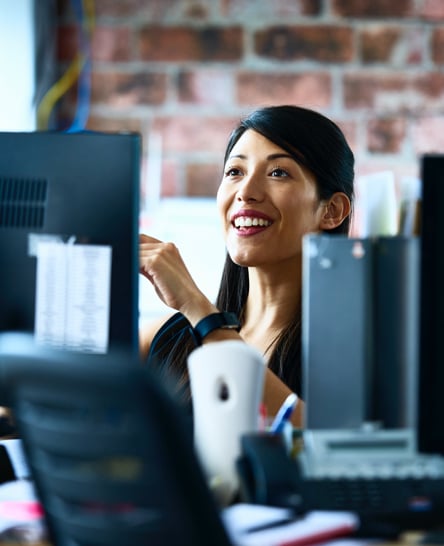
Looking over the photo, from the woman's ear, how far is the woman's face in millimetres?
50

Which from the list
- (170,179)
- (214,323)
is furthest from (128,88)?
(214,323)

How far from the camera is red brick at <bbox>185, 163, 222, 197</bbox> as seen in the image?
2.59 meters

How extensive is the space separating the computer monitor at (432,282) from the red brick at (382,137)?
1.54 meters

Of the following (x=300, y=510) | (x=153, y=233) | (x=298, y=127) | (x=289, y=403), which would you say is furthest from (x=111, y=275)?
(x=153, y=233)

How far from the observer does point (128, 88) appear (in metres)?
2.58

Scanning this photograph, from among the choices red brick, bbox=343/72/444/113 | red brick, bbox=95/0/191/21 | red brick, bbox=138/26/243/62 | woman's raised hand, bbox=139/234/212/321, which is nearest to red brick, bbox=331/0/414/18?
red brick, bbox=343/72/444/113

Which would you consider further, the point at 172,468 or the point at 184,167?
the point at 184,167

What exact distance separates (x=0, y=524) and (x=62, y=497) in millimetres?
251

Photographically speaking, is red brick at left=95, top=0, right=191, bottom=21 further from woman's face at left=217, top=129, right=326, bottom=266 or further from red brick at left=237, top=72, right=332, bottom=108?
woman's face at left=217, top=129, right=326, bottom=266

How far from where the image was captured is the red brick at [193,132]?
258 centimetres

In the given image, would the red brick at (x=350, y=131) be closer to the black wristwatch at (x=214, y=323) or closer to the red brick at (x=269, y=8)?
the red brick at (x=269, y=8)

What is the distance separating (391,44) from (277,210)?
2.94 feet

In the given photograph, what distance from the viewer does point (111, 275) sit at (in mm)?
1326

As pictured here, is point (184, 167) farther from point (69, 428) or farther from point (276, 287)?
point (69, 428)
